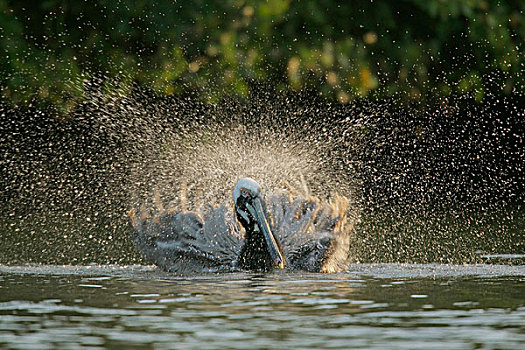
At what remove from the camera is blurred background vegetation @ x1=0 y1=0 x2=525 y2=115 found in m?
16.0

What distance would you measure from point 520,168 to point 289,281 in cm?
1206

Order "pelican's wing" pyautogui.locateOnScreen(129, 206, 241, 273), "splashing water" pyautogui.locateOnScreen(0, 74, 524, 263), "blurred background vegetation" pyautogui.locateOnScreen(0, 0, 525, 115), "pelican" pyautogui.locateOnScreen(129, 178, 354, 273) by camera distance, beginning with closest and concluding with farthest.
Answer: "pelican" pyautogui.locateOnScreen(129, 178, 354, 273) < "pelican's wing" pyautogui.locateOnScreen(129, 206, 241, 273) < "splashing water" pyautogui.locateOnScreen(0, 74, 524, 263) < "blurred background vegetation" pyautogui.locateOnScreen(0, 0, 525, 115)

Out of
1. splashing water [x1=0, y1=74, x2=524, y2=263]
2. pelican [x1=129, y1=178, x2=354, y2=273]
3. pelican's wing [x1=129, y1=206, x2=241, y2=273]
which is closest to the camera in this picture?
pelican [x1=129, y1=178, x2=354, y2=273]

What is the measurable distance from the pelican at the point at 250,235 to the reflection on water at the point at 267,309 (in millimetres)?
481

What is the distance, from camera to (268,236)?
33.4 feet

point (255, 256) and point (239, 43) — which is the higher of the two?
point (239, 43)

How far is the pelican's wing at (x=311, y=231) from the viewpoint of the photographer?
33.2ft

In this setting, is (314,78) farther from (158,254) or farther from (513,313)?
(513,313)

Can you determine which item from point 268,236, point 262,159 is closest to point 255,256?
point 268,236

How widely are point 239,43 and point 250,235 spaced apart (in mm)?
6267

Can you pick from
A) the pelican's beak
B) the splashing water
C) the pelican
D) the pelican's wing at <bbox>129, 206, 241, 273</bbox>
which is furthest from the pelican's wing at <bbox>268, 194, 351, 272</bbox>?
the splashing water

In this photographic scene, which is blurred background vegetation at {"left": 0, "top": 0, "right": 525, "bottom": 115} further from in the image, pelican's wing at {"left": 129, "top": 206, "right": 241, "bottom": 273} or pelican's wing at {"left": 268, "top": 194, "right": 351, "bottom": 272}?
pelican's wing at {"left": 129, "top": 206, "right": 241, "bottom": 273}

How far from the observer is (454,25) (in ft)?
56.1

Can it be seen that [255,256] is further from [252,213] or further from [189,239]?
[189,239]
